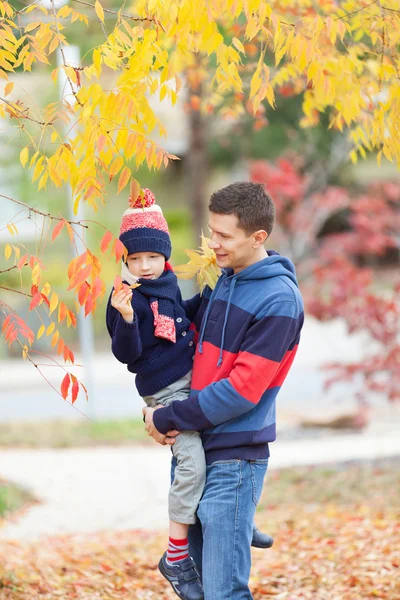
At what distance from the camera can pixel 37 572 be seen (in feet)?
14.6

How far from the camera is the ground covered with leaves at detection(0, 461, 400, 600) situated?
4137 millimetres

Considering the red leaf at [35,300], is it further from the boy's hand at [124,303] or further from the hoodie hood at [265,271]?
the hoodie hood at [265,271]

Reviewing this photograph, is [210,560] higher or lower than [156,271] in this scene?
lower

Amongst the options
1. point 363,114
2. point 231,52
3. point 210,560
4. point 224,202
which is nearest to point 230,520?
point 210,560

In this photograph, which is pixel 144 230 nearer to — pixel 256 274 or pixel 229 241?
pixel 229 241

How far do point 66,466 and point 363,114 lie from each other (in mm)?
6071

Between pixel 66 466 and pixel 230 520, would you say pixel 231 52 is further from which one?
pixel 66 466

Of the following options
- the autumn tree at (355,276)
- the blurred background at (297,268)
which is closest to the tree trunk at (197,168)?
the blurred background at (297,268)

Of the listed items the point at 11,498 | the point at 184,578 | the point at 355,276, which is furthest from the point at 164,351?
the point at 355,276

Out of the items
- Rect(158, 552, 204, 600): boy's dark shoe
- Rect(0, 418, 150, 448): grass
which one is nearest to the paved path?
Rect(0, 418, 150, 448): grass

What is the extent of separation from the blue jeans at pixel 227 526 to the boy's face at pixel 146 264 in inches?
Answer: 30.0

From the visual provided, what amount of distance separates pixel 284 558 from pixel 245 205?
273 centimetres

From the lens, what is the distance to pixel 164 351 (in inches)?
119

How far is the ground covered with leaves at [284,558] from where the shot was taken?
414 cm
